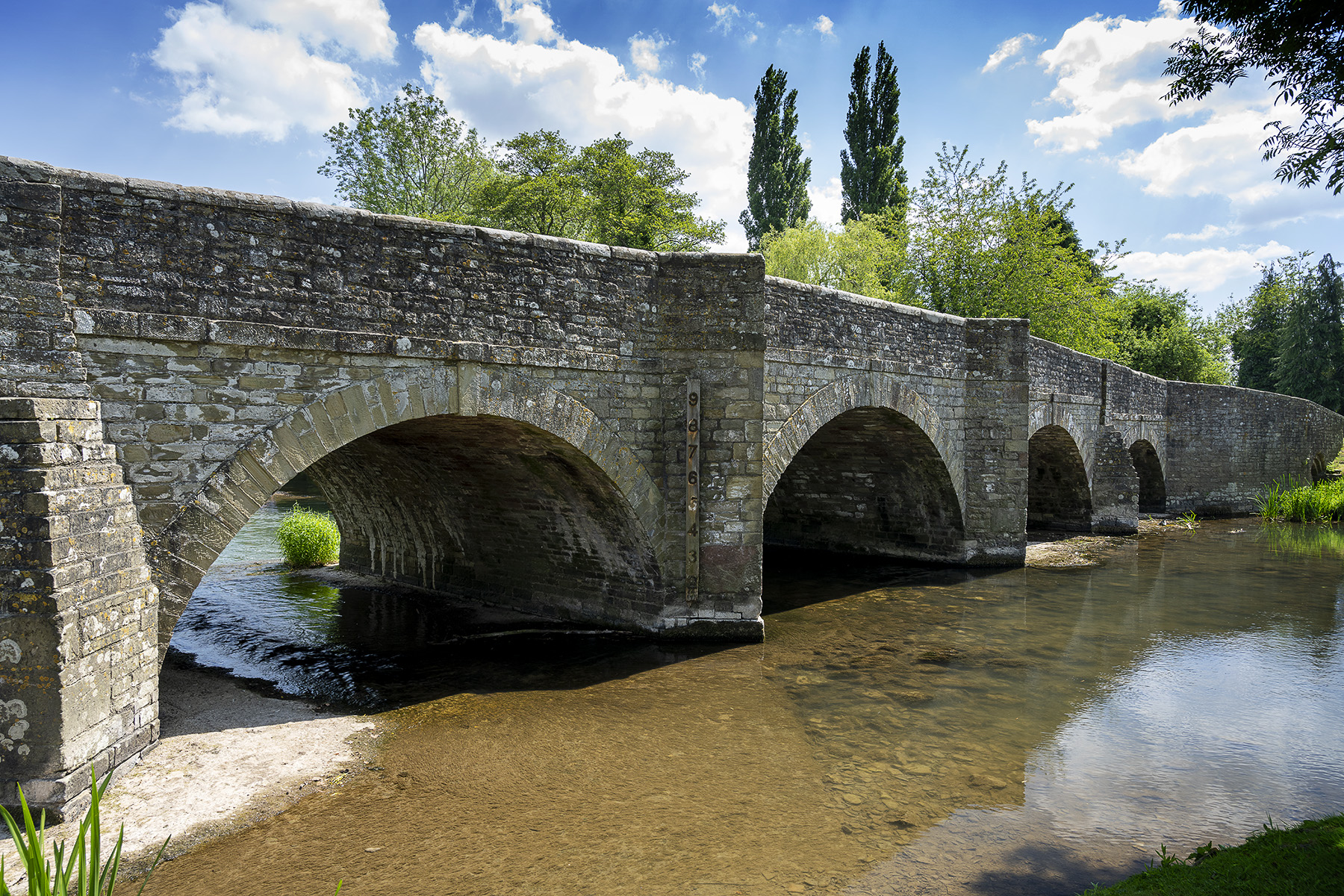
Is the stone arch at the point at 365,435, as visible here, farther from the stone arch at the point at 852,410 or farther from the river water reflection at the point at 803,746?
the stone arch at the point at 852,410

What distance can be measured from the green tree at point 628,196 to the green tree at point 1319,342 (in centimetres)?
2638

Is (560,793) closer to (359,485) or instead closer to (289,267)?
(289,267)

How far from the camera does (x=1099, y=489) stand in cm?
1758

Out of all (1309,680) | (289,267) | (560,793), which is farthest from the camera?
(1309,680)

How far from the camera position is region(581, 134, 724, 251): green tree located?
25031mm

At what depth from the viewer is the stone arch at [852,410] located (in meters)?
9.59

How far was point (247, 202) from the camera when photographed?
5.75 metres

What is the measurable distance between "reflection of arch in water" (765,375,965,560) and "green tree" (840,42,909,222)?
16.9 m

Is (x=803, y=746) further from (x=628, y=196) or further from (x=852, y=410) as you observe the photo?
(x=628, y=196)

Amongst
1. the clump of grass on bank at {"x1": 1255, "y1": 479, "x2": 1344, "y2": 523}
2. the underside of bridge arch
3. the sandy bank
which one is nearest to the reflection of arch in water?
the underside of bridge arch

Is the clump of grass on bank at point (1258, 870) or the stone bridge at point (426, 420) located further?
the stone bridge at point (426, 420)

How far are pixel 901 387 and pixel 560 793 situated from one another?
27.7 feet

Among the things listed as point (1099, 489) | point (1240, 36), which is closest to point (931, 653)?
point (1240, 36)

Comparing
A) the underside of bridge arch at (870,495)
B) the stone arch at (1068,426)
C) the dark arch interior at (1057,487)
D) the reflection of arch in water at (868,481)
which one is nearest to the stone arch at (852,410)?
the reflection of arch in water at (868,481)
